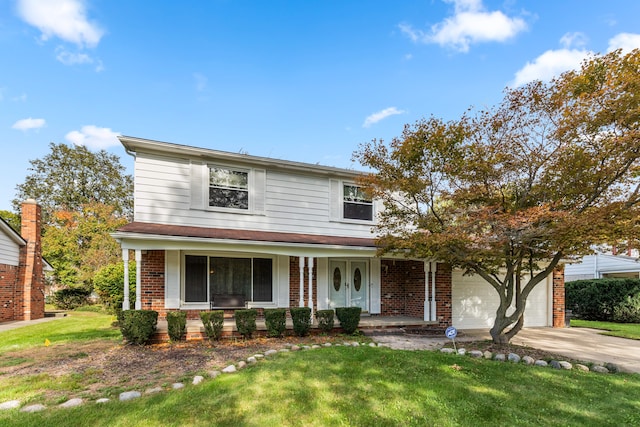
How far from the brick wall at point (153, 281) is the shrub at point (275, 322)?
9.98 ft

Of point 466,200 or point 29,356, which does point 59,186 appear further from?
point 466,200

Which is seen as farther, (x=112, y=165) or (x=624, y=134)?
(x=112, y=165)

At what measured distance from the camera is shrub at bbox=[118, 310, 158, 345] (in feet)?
25.1

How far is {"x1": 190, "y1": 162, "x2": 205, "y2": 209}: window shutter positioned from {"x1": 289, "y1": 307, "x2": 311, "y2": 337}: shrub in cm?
417

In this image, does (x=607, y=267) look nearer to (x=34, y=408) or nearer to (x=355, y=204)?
(x=355, y=204)

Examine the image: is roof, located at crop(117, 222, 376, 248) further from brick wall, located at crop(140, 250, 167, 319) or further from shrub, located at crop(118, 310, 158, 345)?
shrub, located at crop(118, 310, 158, 345)

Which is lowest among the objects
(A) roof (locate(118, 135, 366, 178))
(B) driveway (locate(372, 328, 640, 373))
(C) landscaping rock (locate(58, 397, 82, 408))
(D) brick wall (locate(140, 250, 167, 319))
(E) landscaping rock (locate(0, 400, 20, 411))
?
(B) driveway (locate(372, 328, 640, 373))

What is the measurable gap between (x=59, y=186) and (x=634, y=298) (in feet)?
121

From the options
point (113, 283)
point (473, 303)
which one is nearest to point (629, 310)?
point (473, 303)

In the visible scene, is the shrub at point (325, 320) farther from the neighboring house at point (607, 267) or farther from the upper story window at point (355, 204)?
the neighboring house at point (607, 267)

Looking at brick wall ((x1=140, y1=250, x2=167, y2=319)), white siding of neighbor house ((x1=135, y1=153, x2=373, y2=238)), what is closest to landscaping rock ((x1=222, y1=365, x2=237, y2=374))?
brick wall ((x1=140, y1=250, x2=167, y2=319))

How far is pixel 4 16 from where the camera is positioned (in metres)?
8.91

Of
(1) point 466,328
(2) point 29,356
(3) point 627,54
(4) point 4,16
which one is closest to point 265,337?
(2) point 29,356

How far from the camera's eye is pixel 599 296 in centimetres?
1562
